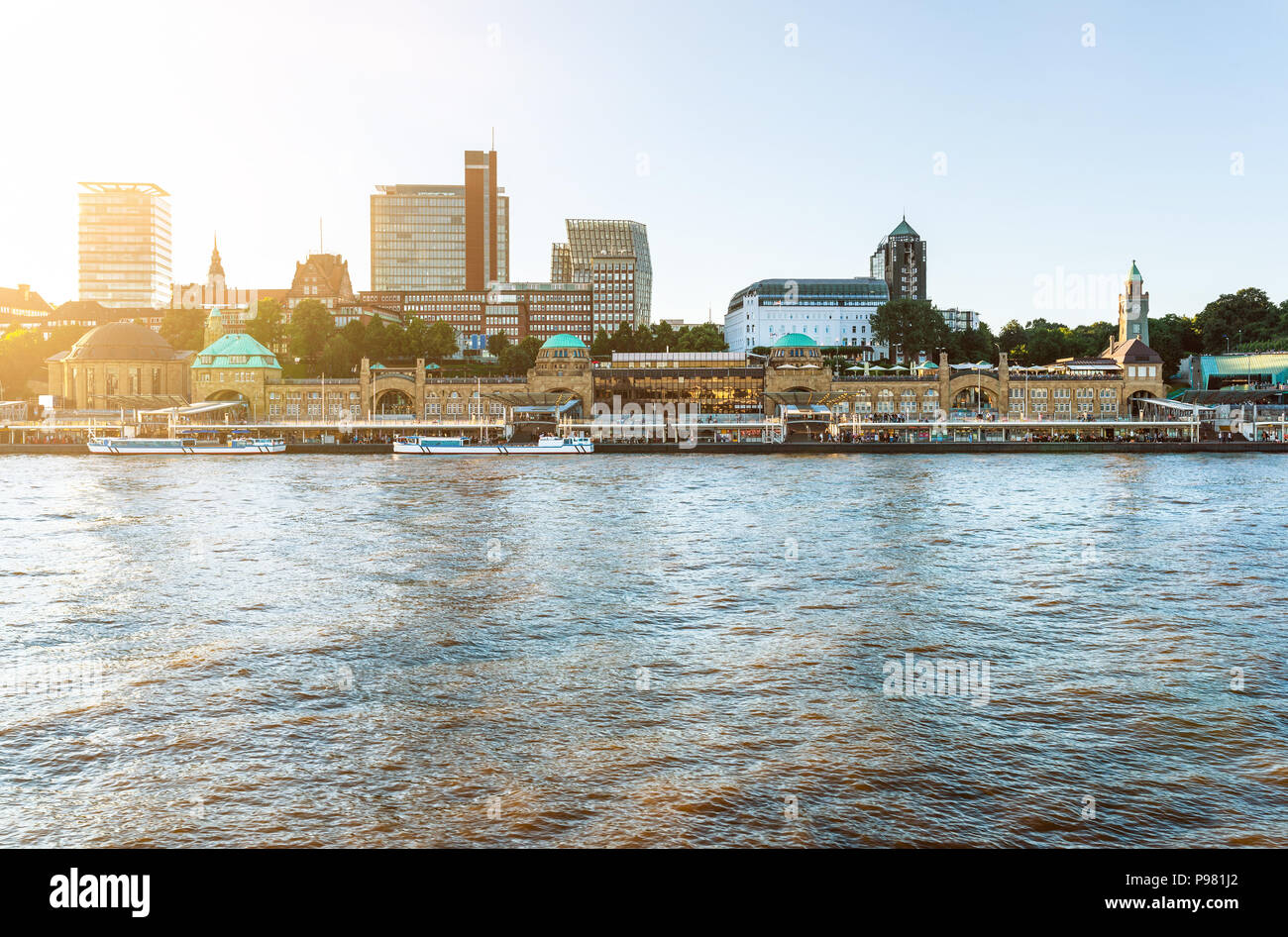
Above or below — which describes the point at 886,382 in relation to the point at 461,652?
above

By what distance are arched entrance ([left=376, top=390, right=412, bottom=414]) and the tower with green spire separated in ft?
315

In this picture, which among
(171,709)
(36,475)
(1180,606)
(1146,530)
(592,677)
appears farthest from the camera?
(36,475)

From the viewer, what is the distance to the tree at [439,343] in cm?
13550

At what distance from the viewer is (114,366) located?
12012 centimetres

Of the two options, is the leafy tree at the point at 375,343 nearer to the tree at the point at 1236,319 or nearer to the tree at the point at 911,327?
the tree at the point at 911,327

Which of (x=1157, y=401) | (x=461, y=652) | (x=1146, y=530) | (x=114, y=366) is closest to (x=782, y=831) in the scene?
(x=461, y=652)

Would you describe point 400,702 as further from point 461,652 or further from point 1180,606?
point 1180,606

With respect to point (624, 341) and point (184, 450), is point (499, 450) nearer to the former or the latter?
point (184, 450)

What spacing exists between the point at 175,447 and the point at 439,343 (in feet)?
144

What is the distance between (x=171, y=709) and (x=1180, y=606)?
2241 cm

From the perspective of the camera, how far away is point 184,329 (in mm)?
147875

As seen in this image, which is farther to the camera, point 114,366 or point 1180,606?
point 114,366

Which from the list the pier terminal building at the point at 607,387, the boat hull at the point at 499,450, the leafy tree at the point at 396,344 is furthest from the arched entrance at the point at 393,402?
the boat hull at the point at 499,450

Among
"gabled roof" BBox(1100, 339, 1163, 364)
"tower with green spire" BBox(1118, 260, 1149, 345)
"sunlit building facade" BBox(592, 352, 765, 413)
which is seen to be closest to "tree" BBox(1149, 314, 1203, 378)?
"tower with green spire" BBox(1118, 260, 1149, 345)
